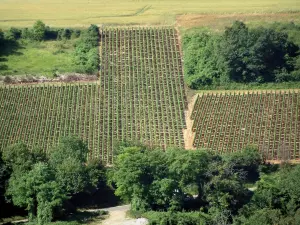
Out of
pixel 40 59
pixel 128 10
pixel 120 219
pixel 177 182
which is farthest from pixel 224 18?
pixel 120 219

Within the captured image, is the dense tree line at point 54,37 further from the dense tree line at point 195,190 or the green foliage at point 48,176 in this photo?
the dense tree line at point 195,190

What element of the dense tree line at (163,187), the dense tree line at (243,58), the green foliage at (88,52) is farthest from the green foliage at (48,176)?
the dense tree line at (243,58)

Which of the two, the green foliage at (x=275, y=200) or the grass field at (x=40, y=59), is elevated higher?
the grass field at (x=40, y=59)

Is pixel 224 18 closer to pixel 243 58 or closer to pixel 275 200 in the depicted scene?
pixel 243 58

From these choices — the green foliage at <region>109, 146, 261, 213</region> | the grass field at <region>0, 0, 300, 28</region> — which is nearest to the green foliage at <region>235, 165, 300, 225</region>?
the green foliage at <region>109, 146, 261, 213</region>

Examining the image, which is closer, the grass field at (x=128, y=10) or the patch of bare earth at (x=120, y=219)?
the patch of bare earth at (x=120, y=219)

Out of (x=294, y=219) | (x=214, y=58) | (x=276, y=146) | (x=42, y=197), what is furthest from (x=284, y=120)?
(x=42, y=197)

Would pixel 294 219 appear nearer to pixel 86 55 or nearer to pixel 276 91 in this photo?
pixel 276 91
